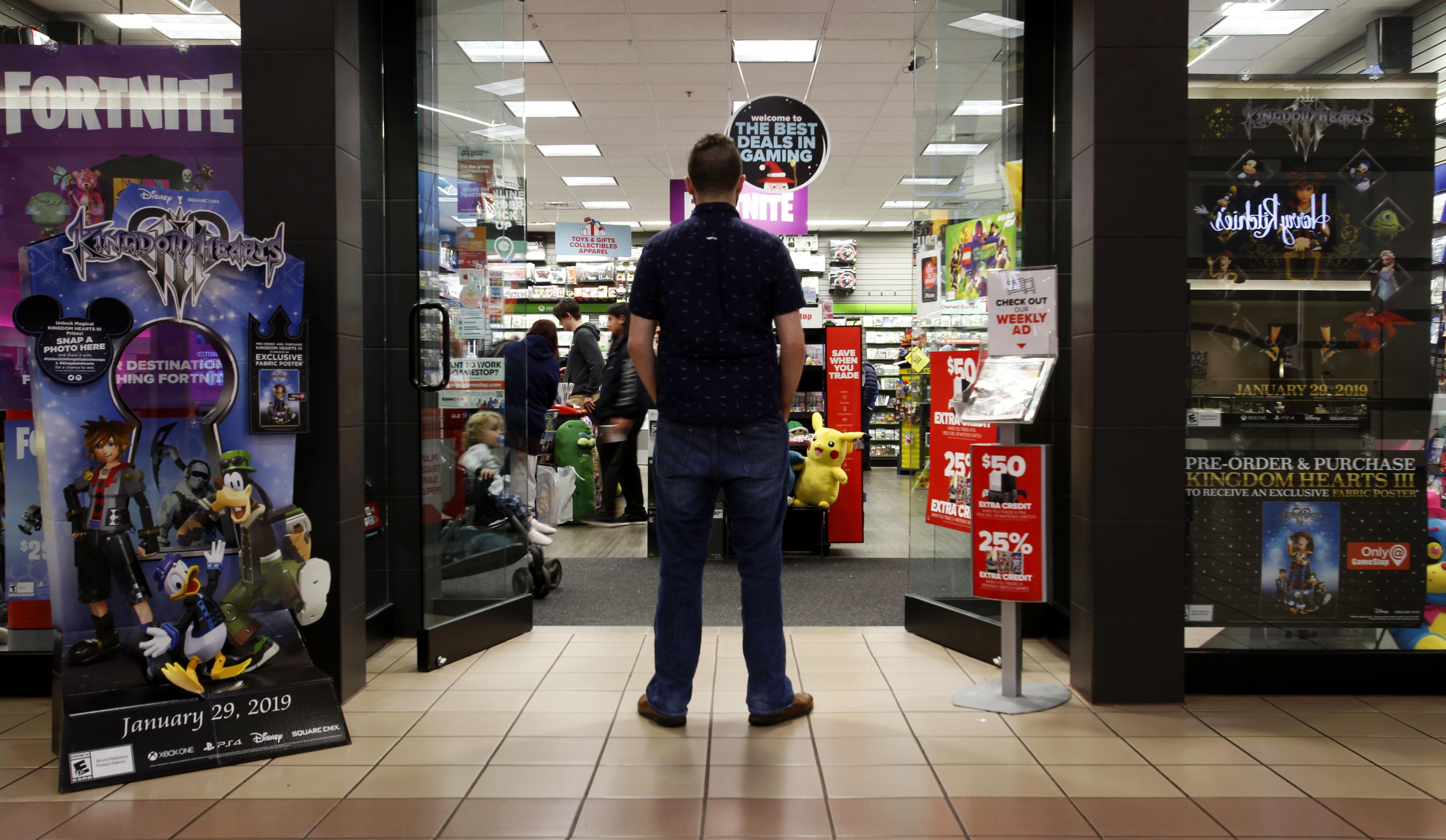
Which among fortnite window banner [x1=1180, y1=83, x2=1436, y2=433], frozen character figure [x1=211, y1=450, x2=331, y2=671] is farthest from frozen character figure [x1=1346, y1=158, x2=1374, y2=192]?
frozen character figure [x1=211, y1=450, x2=331, y2=671]

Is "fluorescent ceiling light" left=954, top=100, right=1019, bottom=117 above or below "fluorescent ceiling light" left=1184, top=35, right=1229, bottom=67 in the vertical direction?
above

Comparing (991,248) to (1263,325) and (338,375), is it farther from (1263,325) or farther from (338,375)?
(338,375)

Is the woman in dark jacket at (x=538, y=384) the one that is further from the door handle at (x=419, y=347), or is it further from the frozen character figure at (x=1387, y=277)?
the frozen character figure at (x=1387, y=277)

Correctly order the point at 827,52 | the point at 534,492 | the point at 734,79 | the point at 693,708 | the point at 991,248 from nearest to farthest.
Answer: the point at 693,708 → the point at 991,248 → the point at 534,492 → the point at 827,52 → the point at 734,79

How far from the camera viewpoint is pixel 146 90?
10.1 ft

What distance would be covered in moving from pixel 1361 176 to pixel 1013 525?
1.79 m

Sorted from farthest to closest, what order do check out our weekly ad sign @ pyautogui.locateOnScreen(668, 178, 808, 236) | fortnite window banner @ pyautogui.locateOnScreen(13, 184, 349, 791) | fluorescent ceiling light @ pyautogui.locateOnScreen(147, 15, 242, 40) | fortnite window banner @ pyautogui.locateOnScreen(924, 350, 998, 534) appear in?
check out our weekly ad sign @ pyautogui.locateOnScreen(668, 178, 808, 236)
fluorescent ceiling light @ pyautogui.locateOnScreen(147, 15, 242, 40)
fortnite window banner @ pyautogui.locateOnScreen(924, 350, 998, 534)
fortnite window banner @ pyautogui.locateOnScreen(13, 184, 349, 791)

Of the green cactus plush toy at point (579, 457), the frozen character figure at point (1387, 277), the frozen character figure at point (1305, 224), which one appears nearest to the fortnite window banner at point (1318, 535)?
the frozen character figure at point (1387, 277)

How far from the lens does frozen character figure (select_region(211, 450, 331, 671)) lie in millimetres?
2652

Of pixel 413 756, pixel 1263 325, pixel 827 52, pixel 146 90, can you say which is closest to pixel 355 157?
pixel 146 90

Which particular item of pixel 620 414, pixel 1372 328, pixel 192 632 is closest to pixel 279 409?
pixel 192 632

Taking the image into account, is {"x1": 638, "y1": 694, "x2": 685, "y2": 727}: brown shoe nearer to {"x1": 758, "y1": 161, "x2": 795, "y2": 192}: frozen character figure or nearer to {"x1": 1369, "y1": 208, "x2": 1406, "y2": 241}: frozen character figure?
{"x1": 1369, "y1": 208, "x2": 1406, "y2": 241}: frozen character figure

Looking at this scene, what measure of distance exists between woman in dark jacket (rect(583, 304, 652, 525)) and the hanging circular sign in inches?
55.9

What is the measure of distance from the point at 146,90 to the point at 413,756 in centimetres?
244
